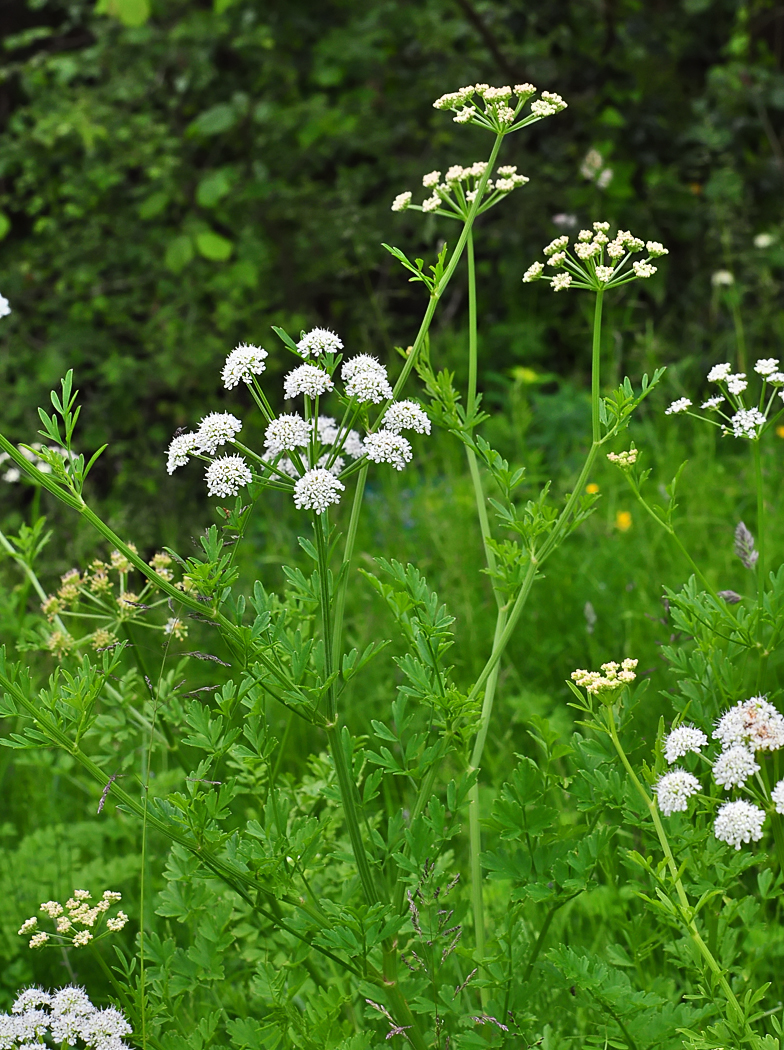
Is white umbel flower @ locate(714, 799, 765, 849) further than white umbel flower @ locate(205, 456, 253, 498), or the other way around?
white umbel flower @ locate(205, 456, 253, 498)

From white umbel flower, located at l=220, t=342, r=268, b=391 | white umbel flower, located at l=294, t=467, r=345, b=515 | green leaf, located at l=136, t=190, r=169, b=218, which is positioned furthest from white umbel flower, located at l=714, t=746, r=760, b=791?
green leaf, located at l=136, t=190, r=169, b=218

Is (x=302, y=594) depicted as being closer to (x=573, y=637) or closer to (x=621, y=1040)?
(x=621, y=1040)

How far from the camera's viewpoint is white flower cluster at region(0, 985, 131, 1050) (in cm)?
140

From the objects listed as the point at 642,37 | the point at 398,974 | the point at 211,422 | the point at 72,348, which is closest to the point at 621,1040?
the point at 398,974

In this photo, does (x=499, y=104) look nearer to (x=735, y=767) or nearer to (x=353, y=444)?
(x=353, y=444)

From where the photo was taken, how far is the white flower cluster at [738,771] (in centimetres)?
122

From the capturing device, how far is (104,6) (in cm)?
377

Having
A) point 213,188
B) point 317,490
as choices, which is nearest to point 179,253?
A: point 213,188

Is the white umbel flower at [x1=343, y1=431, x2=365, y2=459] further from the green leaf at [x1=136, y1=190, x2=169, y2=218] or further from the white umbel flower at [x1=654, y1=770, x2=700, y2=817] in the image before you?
the green leaf at [x1=136, y1=190, x2=169, y2=218]

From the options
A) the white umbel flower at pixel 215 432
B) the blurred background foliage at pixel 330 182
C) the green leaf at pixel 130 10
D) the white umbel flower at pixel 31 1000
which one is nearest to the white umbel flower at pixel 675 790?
the white umbel flower at pixel 215 432

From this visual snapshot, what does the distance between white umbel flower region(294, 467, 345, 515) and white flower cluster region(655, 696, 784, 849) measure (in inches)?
21.4

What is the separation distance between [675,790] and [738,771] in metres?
0.08

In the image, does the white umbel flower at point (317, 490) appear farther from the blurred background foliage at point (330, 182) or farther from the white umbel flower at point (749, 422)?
the blurred background foliage at point (330, 182)

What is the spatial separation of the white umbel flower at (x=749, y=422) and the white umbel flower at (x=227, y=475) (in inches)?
29.1
